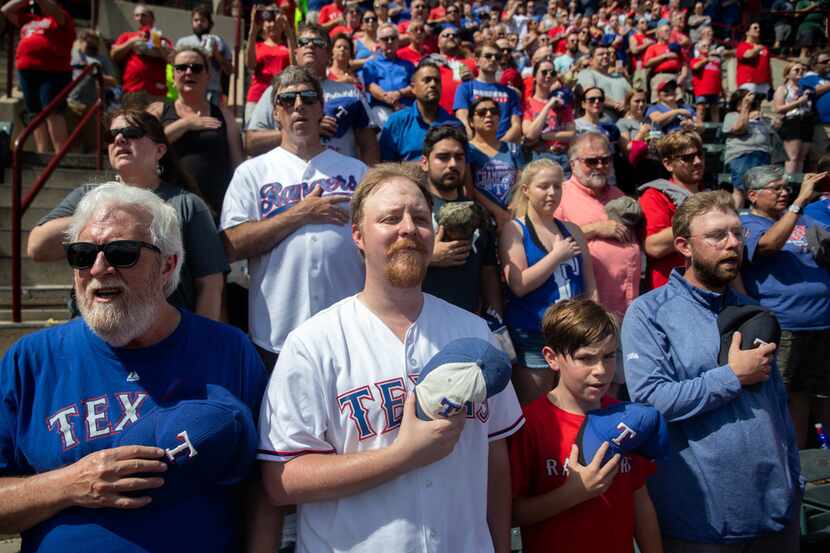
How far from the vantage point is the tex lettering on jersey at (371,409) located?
214 centimetres

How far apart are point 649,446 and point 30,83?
7.53 meters

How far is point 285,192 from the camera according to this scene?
3717 mm

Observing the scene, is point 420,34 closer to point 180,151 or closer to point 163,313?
point 180,151

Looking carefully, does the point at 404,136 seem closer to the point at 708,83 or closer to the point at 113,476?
the point at 113,476

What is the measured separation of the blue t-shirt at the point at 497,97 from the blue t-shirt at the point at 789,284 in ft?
8.76

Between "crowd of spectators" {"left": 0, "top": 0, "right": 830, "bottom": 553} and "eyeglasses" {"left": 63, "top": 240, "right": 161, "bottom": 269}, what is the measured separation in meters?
0.52

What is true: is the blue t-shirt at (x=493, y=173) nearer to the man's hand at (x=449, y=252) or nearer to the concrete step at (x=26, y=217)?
the man's hand at (x=449, y=252)

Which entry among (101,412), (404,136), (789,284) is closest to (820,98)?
(789,284)

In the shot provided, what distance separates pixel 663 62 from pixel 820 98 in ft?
8.33

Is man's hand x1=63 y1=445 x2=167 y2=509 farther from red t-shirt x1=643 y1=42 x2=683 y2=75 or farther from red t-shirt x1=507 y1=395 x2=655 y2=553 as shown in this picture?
red t-shirt x1=643 y1=42 x2=683 y2=75

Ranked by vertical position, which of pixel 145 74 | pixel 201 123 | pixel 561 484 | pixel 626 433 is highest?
pixel 145 74

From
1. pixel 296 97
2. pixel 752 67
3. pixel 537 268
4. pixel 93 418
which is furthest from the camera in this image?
pixel 752 67

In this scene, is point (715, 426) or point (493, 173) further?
point (493, 173)

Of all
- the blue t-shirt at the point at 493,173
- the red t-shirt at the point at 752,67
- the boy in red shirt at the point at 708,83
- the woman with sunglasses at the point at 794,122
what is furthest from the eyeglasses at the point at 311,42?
the red t-shirt at the point at 752,67
